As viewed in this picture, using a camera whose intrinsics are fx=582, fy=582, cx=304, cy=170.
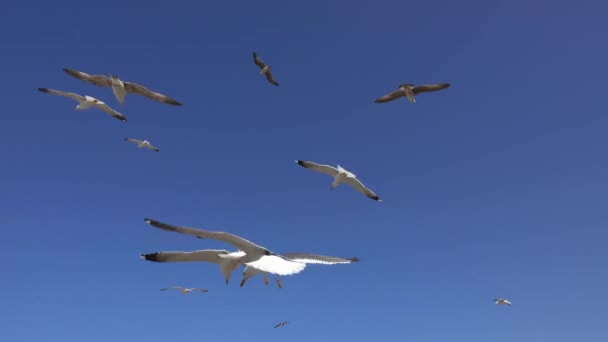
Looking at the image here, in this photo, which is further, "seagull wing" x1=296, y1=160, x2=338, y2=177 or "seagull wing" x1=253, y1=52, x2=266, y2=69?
"seagull wing" x1=253, y1=52, x2=266, y2=69

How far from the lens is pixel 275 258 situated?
11.0m

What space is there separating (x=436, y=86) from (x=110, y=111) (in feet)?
58.5

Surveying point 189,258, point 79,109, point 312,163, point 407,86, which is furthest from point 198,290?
point 189,258

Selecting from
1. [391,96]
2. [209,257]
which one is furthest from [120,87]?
[209,257]

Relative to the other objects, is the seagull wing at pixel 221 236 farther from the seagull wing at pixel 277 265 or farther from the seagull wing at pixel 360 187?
Answer: the seagull wing at pixel 360 187

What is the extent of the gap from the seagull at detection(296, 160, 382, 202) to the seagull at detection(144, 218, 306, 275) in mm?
17375

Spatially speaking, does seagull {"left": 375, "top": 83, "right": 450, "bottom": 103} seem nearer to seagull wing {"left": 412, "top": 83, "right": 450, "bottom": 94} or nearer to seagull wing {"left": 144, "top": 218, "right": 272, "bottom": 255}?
seagull wing {"left": 412, "top": 83, "right": 450, "bottom": 94}

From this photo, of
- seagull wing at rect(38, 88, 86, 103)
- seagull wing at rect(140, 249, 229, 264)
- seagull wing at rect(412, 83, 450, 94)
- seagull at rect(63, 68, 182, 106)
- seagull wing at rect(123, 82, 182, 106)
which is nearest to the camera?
seagull wing at rect(140, 249, 229, 264)

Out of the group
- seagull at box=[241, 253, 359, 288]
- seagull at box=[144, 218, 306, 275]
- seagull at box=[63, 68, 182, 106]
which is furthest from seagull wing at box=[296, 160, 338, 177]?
seagull at box=[144, 218, 306, 275]

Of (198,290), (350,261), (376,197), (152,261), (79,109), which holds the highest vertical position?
(79,109)

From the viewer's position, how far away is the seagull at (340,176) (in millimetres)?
28734

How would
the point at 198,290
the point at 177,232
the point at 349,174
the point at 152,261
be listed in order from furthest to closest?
the point at 198,290 → the point at 349,174 → the point at 152,261 → the point at 177,232

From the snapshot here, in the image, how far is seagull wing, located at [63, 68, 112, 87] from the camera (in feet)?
95.2

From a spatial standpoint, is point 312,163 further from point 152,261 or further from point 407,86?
point 152,261
